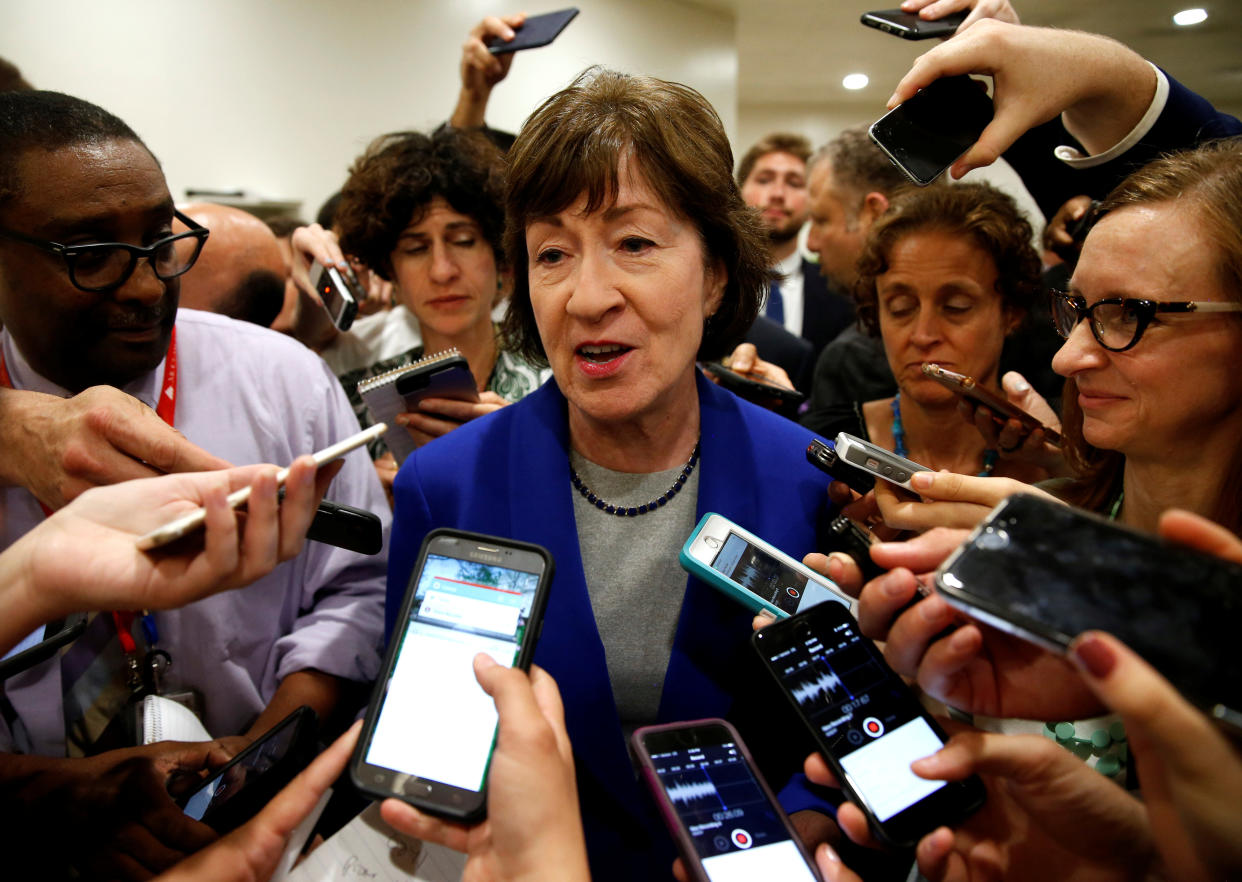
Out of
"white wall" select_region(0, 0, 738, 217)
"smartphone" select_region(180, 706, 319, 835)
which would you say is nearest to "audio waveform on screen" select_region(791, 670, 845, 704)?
"smartphone" select_region(180, 706, 319, 835)

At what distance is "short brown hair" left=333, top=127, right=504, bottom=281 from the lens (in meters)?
2.15

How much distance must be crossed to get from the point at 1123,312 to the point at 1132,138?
441mm

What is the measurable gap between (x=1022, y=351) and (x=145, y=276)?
2181 mm

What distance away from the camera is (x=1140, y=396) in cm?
110

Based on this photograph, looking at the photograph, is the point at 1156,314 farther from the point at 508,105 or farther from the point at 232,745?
the point at 508,105

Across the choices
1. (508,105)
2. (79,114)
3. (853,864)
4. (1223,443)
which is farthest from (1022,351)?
(508,105)

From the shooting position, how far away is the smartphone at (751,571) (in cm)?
114

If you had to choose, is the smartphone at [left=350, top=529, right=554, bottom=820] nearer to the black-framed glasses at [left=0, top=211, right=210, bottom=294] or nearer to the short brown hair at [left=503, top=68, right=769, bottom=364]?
Answer: the short brown hair at [left=503, top=68, right=769, bottom=364]

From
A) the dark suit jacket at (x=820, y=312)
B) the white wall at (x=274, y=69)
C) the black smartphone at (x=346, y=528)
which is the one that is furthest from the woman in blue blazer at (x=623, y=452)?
the dark suit jacket at (x=820, y=312)

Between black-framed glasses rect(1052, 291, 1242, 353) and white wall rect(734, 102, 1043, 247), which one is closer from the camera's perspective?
black-framed glasses rect(1052, 291, 1242, 353)

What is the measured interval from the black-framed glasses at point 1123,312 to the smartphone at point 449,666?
857mm

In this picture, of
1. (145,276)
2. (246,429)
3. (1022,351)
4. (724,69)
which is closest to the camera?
(145,276)

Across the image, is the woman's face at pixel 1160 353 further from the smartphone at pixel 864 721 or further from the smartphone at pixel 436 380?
the smartphone at pixel 436 380

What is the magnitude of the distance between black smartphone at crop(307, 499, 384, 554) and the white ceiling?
5.69 feet
